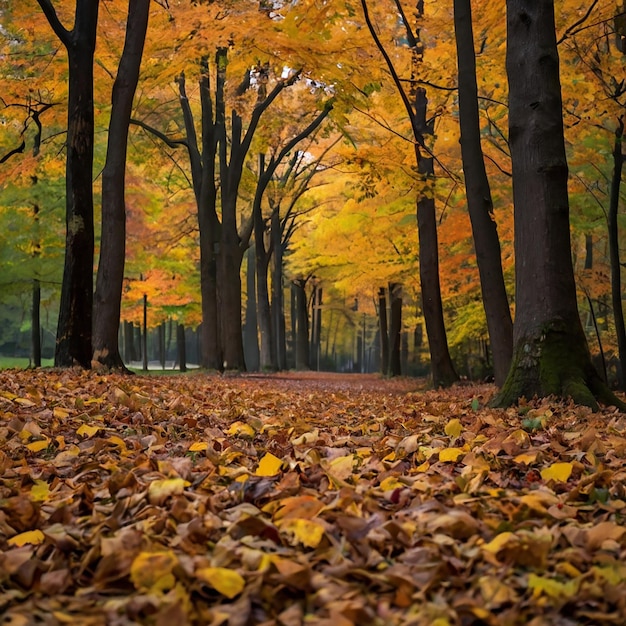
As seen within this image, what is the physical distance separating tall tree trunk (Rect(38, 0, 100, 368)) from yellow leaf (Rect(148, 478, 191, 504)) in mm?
6630

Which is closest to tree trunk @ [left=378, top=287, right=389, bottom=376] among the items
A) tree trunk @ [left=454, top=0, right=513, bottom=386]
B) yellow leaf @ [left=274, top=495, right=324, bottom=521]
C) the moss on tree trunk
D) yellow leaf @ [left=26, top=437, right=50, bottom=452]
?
tree trunk @ [left=454, top=0, right=513, bottom=386]

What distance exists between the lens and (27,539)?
86.9 inches

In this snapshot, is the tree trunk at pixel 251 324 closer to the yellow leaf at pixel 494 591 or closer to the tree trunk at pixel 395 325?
the tree trunk at pixel 395 325

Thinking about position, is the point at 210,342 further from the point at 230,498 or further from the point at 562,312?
the point at 230,498

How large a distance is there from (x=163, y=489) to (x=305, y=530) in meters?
0.71

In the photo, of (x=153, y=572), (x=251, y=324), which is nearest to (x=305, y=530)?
(x=153, y=572)

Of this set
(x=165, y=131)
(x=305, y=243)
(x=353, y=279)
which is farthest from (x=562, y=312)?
(x=305, y=243)

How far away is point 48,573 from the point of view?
190 centimetres

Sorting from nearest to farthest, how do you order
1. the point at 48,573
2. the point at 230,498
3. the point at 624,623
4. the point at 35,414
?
the point at 624,623 < the point at 48,573 < the point at 230,498 < the point at 35,414

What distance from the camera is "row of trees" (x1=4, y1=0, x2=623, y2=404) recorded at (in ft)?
19.1

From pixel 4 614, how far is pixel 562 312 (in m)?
5.10

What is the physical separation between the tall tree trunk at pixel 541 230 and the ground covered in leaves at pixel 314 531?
5.56ft

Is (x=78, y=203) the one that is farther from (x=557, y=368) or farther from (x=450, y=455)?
(x=450, y=455)

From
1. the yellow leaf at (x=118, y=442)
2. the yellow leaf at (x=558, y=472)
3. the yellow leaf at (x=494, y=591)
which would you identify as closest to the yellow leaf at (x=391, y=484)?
the yellow leaf at (x=558, y=472)
